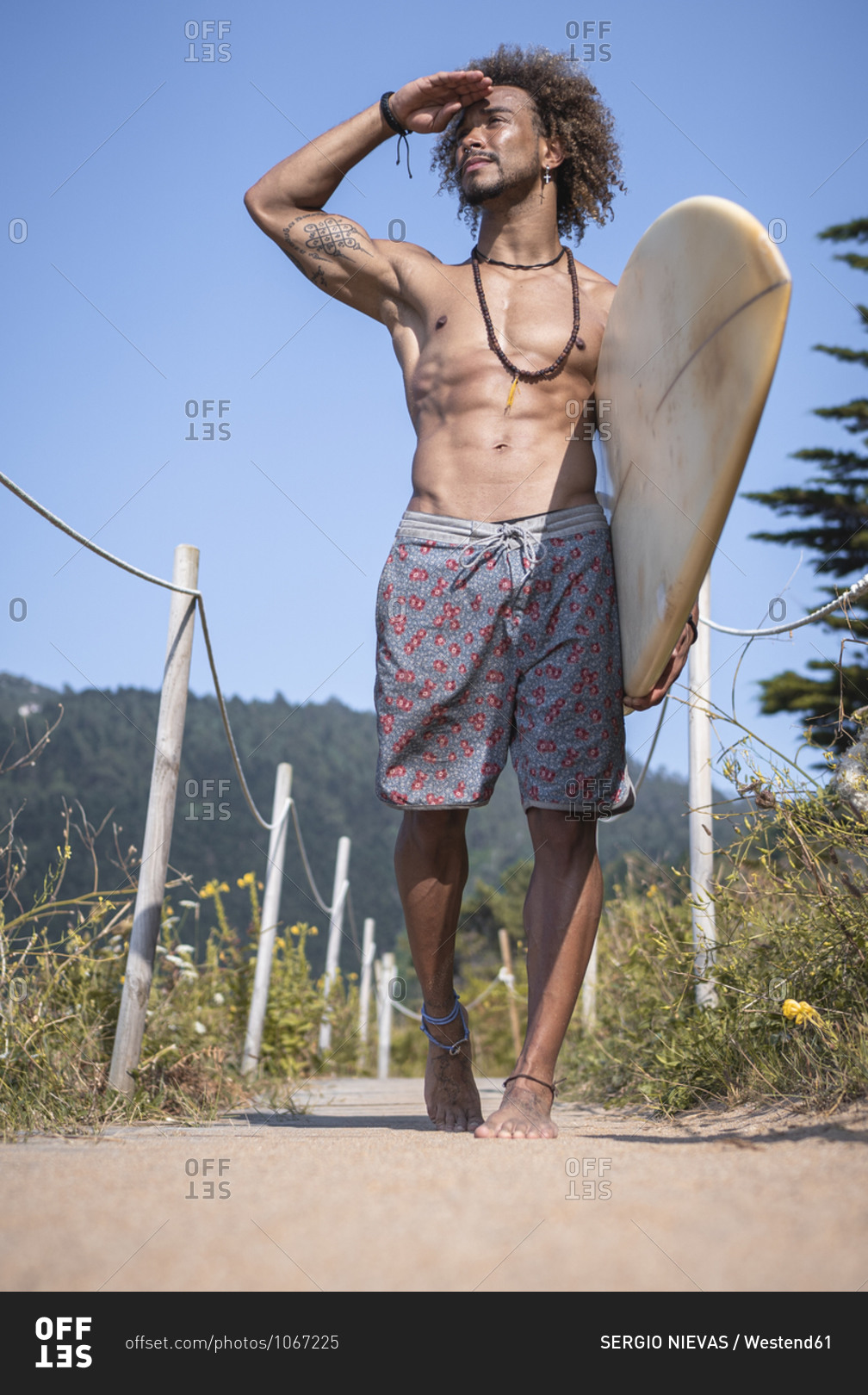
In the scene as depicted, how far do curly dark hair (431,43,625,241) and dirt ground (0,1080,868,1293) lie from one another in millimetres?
2070

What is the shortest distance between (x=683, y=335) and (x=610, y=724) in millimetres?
718

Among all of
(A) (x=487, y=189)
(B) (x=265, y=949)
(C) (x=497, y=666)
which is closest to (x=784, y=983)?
(C) (x=497, y=666)

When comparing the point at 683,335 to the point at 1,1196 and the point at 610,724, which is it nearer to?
the point at 610,724

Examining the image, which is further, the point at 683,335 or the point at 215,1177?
the point at 683,335

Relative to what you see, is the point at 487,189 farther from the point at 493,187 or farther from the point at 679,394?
the point at 679,394

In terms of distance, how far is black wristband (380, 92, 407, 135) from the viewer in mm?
2232

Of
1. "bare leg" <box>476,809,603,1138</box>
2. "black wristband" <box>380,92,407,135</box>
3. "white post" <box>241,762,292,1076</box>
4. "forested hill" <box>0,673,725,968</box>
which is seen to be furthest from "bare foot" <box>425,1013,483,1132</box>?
"forested hill" <box>0,673,725,968</box>

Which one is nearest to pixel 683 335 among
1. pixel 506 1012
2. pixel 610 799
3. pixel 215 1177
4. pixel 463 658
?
pixel 463 658

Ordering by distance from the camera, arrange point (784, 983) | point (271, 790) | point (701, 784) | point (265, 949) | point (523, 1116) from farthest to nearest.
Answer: point (271, 790) < point (265, 949) < point (701, 784) < point (784, 983) < point (523, 1116)

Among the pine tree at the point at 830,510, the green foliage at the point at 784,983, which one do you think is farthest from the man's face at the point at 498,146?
the pine tree at the point at 830,510

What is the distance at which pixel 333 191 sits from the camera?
7.45 ft

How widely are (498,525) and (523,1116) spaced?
109 cm

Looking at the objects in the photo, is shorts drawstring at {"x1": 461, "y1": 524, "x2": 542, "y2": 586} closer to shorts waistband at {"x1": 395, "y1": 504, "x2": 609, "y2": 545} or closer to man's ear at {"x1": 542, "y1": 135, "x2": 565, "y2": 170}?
shorts waistband at {"x1": 395, "y1": 504, "x2": 609, "y2": 545}
